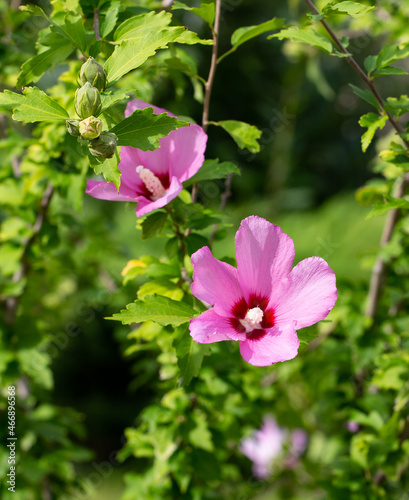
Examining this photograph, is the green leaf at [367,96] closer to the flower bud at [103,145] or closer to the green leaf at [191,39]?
the green leaf at [191,39]

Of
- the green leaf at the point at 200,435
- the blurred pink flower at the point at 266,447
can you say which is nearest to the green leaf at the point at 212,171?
the green leaf at the point at 200,435

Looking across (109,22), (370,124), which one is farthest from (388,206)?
(109,22)

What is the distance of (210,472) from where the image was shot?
91 centimetres

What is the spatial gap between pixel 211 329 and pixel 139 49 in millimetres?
309

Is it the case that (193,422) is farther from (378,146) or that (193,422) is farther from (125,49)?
(378,146)

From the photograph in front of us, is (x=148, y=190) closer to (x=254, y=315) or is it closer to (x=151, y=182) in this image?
(x=151, y=182)

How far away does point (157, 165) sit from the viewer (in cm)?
68

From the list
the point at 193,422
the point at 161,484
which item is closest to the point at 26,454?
the point at 161,484

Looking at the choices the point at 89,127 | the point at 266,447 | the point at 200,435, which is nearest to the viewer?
the point at 89,127

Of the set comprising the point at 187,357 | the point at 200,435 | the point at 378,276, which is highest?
the point at 187,357

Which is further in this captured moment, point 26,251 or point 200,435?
point 26,251

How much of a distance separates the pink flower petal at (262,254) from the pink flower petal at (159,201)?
0.29 ft

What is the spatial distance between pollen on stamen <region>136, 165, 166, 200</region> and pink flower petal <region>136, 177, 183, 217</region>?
0.07ft

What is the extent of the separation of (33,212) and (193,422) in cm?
53
